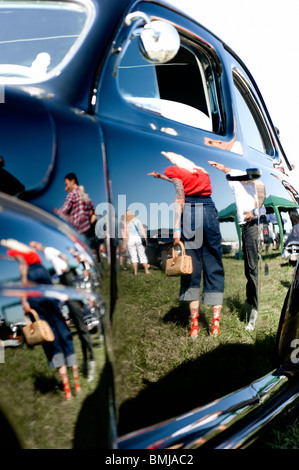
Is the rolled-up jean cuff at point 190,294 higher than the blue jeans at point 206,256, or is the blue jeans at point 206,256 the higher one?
the blue jeans at point 206,256

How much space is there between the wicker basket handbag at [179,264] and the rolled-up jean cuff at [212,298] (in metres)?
0.13

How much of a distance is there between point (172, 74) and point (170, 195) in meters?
1.33

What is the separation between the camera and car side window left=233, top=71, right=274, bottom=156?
270cm

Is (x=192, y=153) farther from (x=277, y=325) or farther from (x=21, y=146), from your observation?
(x=277, y=325)

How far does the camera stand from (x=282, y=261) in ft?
7.62

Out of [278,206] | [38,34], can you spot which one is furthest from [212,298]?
[38,34]

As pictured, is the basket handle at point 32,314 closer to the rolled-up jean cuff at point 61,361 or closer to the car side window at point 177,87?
the rolled-up jean cuff at point 61,361

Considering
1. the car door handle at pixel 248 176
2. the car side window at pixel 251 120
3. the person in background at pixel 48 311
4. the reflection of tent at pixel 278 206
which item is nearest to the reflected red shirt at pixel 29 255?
the person in background at pixel 48 311

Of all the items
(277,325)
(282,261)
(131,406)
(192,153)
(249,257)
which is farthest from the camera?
(282,261)

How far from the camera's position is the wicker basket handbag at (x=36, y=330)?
112 centimetres

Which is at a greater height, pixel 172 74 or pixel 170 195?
pixel 172 74

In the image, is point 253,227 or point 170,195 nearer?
point 170,195

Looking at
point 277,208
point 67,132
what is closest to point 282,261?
point 277,208
